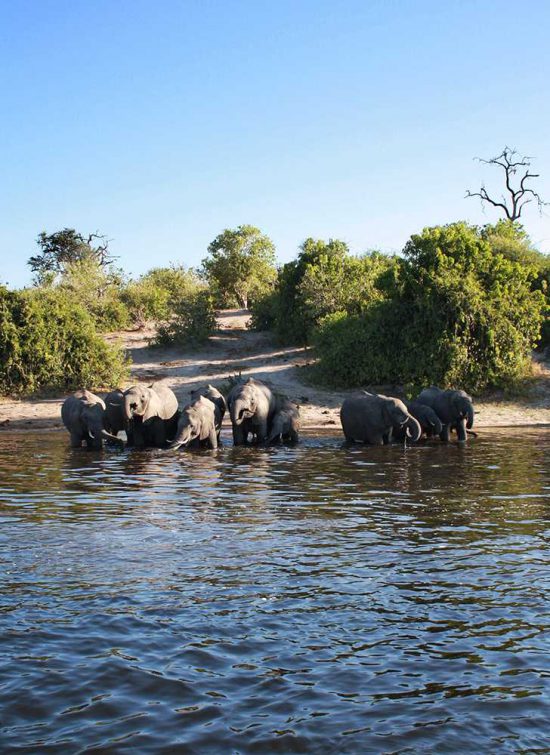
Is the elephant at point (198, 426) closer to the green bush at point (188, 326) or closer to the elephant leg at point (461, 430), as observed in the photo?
the elephant leg at point (461, 430)

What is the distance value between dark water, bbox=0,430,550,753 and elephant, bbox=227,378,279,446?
267 inches

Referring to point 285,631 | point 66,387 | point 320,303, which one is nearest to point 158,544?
point 285,631

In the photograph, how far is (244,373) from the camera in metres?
33.7

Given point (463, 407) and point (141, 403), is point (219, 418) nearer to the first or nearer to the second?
point (141, 403)

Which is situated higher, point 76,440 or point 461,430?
point 76,440

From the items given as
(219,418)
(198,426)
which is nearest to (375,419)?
(219,418)

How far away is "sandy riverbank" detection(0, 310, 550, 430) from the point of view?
91.9 ft

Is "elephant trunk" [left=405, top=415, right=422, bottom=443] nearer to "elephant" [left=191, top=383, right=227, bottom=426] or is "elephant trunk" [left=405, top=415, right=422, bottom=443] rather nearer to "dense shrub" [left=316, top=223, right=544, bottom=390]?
"elephant" [left=191, top=383, right=227, bottom=426]

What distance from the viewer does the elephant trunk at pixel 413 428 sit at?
21.5m

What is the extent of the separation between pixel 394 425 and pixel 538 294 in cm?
1204

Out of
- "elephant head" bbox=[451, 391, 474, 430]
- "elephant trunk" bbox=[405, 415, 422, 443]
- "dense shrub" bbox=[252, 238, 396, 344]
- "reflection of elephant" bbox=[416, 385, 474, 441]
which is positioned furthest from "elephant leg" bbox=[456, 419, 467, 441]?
"dense shrub" bbox=[252, 238, 396, 344]

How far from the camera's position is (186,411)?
20.7 metres

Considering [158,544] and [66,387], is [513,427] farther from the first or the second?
[158,544]

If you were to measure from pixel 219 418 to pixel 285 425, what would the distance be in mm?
1680
